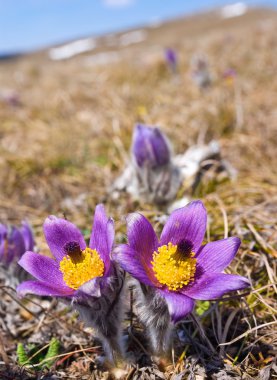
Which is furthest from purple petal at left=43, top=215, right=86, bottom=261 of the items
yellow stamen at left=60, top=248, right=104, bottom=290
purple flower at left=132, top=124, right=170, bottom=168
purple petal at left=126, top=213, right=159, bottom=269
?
purple flower at left=132, top=124, right=170, bottom=168

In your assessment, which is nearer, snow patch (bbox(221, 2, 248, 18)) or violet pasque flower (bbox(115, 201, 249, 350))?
violet pasque flower (bbox(115, 201, 249, 350))

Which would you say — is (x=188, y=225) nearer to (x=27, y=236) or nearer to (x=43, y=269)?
(x=43, y=269)

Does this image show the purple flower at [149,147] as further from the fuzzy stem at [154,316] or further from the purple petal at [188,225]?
the fuzzy stem at [154,316]

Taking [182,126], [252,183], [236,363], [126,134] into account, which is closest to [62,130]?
[126,134]

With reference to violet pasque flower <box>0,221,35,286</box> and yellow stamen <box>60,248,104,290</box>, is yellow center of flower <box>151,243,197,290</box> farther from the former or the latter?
violet pasque flower <box>0,221,35,286</box>

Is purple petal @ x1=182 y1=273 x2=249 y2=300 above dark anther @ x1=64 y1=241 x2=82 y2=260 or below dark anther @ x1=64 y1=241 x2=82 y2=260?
below

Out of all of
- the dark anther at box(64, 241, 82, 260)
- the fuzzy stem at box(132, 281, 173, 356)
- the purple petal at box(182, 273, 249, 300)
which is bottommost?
the fuzzy stem at box(132, 281, 173, 356)
